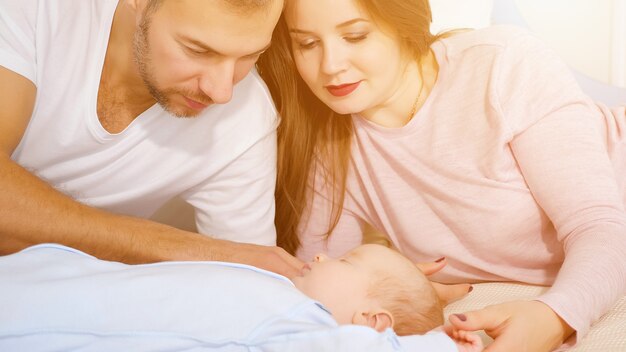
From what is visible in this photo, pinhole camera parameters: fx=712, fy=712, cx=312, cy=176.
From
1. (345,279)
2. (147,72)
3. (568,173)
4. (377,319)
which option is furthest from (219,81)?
(568,173)

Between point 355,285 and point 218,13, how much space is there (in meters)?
0.62

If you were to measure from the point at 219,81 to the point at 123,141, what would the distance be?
34cm

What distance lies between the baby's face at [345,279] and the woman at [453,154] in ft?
0.83

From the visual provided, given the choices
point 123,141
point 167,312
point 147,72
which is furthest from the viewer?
point 123,141

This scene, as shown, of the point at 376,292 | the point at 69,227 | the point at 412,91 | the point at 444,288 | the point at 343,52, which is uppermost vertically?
the point at 343,52

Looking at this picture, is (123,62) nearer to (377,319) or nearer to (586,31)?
(377,319)

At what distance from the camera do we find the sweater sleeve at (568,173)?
4.61ft

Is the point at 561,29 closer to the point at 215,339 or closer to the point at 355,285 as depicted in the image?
the point at 355,285

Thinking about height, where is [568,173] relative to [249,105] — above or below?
below

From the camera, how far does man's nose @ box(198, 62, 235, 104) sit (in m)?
1.57

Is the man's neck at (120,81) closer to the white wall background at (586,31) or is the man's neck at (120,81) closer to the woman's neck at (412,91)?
the woman's neck at (412,91)

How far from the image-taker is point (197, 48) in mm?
1541

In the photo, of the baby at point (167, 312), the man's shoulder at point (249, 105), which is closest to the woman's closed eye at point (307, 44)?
the man's shoulder at point (249, 105)

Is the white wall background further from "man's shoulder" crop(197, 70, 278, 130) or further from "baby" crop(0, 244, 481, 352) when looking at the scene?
"baby" crop(0, 244, 481, 352)
